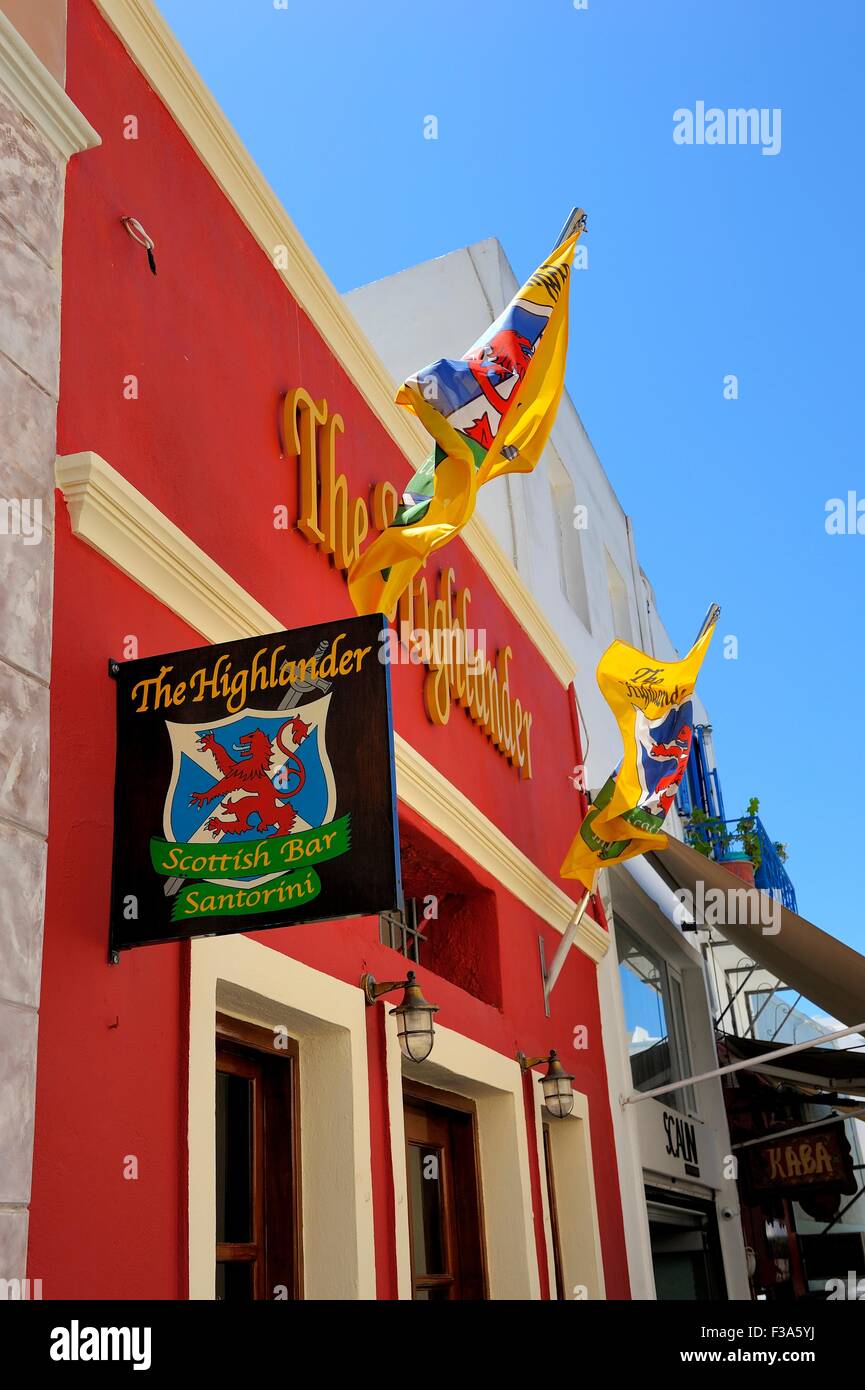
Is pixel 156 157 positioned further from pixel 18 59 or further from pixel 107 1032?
pixel 107 1032

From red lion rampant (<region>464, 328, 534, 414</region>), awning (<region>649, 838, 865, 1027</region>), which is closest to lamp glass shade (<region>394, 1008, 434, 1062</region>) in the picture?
red lion rampant (<region>464, 328, 534, 414</region>)

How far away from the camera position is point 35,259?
396 cm

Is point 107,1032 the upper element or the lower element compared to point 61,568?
lower

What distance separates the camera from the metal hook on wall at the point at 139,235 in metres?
4.61

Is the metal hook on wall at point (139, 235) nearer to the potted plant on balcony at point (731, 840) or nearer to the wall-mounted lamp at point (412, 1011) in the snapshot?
the wall-mounted lamp at point (412, 1011)

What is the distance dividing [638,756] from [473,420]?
3764 mm

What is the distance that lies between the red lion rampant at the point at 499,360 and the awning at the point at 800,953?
219 inches

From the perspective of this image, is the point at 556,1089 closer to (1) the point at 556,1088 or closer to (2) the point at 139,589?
(1) the point at 556,1088

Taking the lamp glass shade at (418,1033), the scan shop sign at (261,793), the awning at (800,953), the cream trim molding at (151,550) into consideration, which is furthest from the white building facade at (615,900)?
the scan shop sign at (261,793)

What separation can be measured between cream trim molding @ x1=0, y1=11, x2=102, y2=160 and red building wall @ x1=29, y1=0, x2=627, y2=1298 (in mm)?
165

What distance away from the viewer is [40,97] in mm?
4062

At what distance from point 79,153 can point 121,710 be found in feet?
6.41

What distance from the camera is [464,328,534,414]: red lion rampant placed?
4.96 m

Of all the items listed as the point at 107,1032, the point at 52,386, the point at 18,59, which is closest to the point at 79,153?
the point at 18,59
